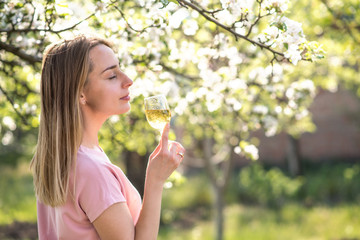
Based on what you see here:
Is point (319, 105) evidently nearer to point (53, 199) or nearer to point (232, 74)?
point (232, 74)

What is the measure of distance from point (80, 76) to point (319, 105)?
42.2ft

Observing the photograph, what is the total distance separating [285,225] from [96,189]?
701 cm

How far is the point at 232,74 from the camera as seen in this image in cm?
374

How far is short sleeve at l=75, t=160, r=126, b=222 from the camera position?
5.17 ft

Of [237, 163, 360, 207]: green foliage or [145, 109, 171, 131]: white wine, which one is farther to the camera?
[237, 163, 360, 207]: green foliage

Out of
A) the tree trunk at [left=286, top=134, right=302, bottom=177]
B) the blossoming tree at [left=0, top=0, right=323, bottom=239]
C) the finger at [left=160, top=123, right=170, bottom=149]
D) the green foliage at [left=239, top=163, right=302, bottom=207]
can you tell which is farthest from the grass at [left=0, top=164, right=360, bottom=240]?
the finger at [left=160, top=123, right=170, bottom=149]

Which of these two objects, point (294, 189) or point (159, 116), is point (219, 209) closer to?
point (294, 189)

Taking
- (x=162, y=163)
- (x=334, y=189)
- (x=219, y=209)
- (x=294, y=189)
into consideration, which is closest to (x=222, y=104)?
(x=162, y=163)

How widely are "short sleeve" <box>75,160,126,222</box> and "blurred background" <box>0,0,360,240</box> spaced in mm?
631

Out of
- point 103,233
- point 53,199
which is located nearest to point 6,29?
point 53,199

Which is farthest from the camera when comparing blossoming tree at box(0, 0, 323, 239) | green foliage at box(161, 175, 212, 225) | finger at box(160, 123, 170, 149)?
green foliage at box(161, 175, 212, 225)

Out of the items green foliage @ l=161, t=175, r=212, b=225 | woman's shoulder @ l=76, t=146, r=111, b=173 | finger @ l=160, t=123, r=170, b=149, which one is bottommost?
green foliage @ l=161, t=175, r=212, b=225

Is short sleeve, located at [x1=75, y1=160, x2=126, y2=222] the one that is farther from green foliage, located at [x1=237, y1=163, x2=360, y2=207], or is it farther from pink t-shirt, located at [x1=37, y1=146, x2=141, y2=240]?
green foliage, located at [x1=237, y1=163, x2=360, y2=207]

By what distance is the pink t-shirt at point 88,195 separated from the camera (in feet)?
5.20
